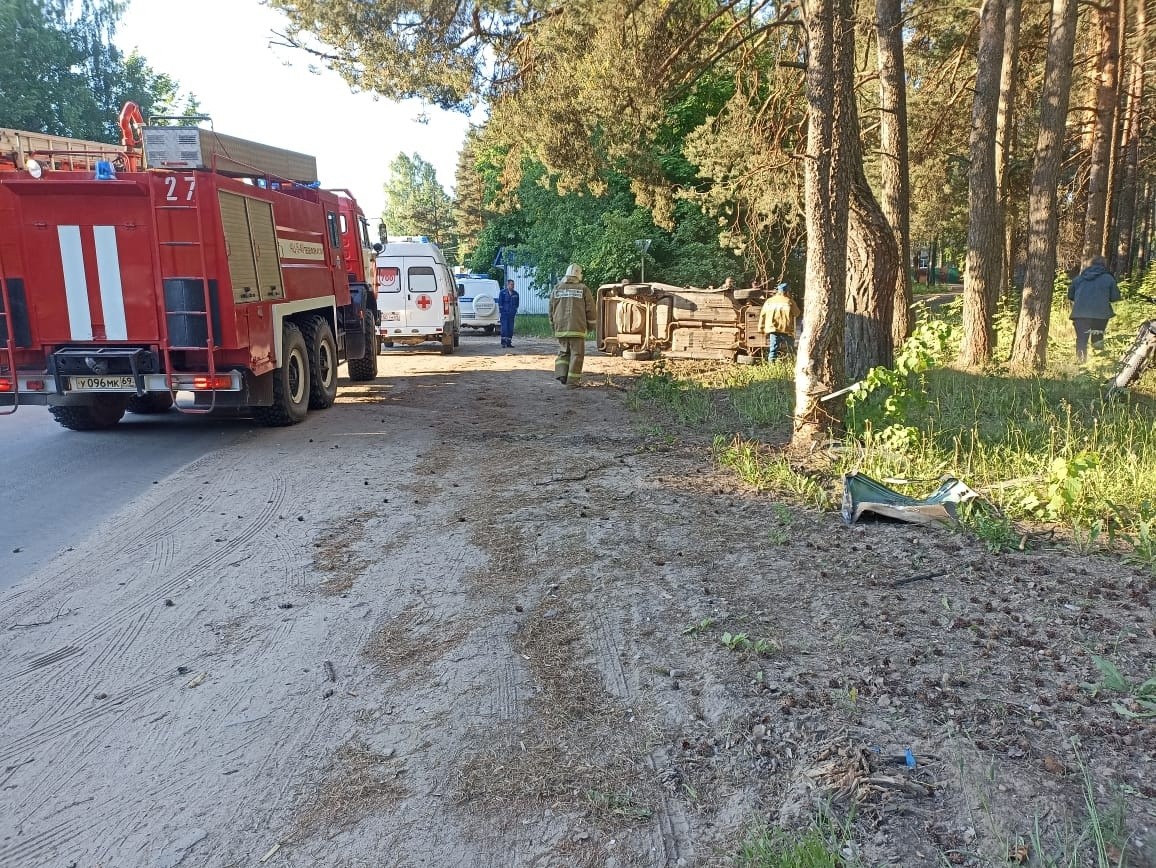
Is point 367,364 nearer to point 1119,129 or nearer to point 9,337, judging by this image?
point 9,337

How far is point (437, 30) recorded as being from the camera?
13.1 meters

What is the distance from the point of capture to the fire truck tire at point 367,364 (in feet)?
47.9

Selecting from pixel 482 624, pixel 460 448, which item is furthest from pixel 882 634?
pixel 460 448

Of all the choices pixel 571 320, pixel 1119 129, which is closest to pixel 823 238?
pixel 571 320

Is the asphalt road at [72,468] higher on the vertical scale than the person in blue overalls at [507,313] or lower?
lower

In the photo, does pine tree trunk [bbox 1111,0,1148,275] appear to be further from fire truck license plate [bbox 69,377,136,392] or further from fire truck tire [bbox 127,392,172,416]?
fire truck license plate [bbox 69,377,136,392]

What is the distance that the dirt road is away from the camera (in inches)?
112

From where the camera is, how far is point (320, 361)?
39.0 feet

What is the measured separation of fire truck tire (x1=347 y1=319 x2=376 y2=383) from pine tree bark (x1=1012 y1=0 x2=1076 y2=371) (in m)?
10.6

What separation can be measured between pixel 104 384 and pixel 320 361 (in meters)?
3.47

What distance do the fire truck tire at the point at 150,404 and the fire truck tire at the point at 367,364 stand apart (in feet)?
12.5

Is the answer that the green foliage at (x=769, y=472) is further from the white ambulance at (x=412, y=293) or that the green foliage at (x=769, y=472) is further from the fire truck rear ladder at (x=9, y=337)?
the white ambulance at (x=412, y=293)

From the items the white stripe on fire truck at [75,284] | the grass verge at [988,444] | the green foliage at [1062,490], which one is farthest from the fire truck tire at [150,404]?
the green foliage at [1062,490]

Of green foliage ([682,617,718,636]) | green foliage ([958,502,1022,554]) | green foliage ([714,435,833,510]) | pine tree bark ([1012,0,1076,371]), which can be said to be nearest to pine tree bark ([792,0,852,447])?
green foliage ([714,435,833,510])
